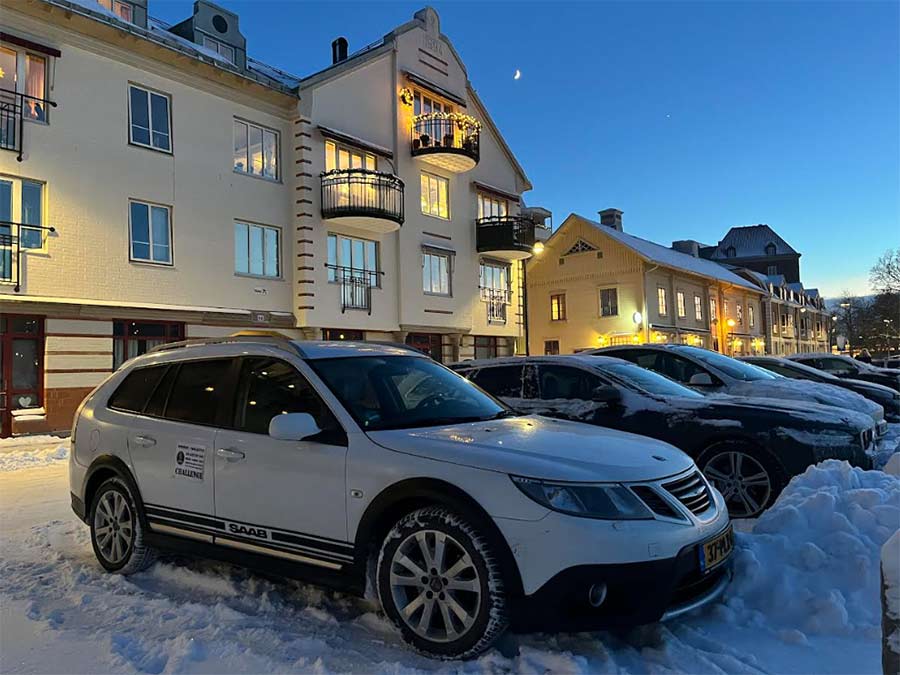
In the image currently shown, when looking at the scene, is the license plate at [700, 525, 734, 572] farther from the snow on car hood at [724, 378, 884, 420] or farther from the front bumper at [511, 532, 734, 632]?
the snow on car hood at [724, 378, 884, 420]

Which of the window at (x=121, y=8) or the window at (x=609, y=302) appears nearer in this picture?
the window at (x=121, y=8)

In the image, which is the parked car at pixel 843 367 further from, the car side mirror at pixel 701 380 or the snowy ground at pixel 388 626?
the snowy ground at pixel 388 626

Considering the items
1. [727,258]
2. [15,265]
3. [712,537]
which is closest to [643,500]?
[712,537]

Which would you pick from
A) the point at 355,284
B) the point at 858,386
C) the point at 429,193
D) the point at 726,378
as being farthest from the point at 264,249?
the point at 858,386

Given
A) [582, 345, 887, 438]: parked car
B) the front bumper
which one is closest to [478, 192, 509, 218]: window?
[582, 345, 887, 438]: parked car

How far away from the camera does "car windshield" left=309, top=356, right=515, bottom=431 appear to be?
418cm

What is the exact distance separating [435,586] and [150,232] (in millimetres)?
15848

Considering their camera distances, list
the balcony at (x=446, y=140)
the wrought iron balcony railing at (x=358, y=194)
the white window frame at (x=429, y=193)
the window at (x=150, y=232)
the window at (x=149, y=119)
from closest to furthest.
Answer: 1. the window at (x=150, y=232)
2. the window at (x=149, y=119)
3. the wrought iron balcony railing at (x=358, y=194)
4. the balcony at (x=446, y=140)
5. the white window frame at (x=429, y=193)

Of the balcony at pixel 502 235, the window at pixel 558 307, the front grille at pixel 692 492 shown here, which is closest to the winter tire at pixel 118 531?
the front grille at pixel 692 492

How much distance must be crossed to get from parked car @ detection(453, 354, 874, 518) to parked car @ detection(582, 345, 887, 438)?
51.2 inches

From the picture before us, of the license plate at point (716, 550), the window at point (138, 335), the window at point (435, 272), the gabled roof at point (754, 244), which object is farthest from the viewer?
the gabled roof at point (754, 244)

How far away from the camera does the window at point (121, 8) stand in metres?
19.2

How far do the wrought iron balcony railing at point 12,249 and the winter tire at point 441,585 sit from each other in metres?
13.9

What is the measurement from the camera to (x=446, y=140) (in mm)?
24484
